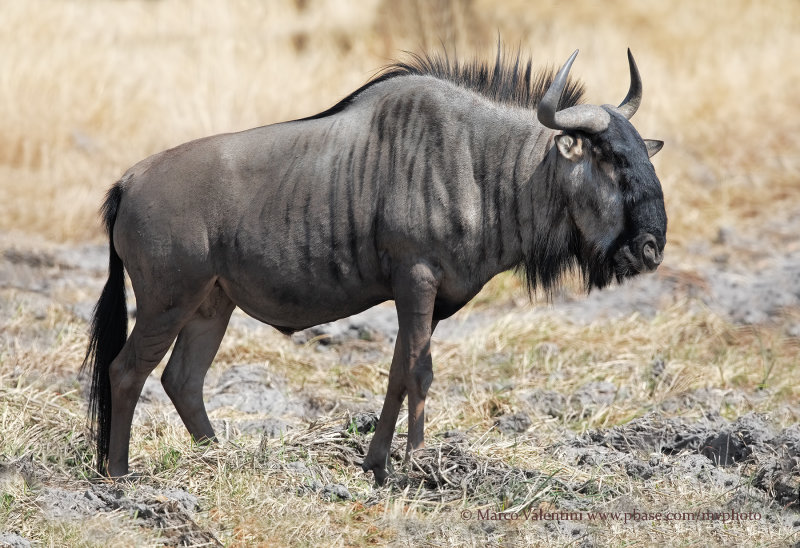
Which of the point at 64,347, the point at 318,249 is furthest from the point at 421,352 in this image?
the point at 64,347

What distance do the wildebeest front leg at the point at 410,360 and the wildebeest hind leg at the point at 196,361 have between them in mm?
893

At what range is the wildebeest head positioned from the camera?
4801 millimetres

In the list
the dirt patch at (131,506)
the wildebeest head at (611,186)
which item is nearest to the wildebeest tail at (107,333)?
the dirt patch at (131,506)

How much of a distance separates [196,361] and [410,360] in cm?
121

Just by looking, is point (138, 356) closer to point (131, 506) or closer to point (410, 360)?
point (131, 506)

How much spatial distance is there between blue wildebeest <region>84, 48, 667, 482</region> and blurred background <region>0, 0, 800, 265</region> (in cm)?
458

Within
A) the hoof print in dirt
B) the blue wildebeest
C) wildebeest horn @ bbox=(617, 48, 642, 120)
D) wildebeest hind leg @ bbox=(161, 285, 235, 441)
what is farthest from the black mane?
the hoof print in dirt

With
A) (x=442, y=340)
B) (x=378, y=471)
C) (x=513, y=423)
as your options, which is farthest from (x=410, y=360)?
(x=442, y=340)

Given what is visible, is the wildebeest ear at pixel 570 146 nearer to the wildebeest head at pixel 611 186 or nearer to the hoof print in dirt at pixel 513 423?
the wildebeest head at pixel 611 186

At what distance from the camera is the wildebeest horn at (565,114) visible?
4.64 m

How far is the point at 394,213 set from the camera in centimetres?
486

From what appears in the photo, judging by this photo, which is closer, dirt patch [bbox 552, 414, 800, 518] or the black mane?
dirt patch [bbox 552, 414, 800, 518]

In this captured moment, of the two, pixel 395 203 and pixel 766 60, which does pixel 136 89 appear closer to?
pixel 766 60

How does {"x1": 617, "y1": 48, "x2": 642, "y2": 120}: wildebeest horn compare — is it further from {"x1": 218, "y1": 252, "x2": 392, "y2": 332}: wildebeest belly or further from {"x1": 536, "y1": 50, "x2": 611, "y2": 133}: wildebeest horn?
{"x1": 218, "y1": 252, "x2": 392, "y2": 332}: wildebeest belly
